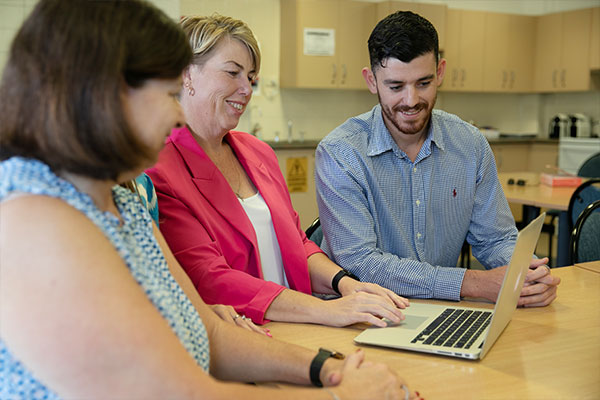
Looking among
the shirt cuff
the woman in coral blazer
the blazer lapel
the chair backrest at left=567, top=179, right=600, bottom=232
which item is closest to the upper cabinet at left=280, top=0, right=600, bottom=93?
the chair backrest at left=567, top=179, right=600, bottom=232

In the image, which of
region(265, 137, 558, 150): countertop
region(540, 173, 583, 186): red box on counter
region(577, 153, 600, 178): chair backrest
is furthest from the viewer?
region(265, 137, 558, 150): countertop

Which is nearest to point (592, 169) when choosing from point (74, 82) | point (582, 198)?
point (582, 198)

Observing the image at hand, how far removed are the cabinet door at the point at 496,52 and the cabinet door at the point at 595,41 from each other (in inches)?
36.1

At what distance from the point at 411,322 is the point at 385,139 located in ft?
2.61

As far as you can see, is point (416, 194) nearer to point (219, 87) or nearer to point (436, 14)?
point (219, 87)

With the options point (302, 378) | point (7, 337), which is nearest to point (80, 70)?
point (7, 337)

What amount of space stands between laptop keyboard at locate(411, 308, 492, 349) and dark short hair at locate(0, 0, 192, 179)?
30.9 inches

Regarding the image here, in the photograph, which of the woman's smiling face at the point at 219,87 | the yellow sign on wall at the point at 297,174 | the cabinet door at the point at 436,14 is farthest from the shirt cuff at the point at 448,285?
the cabinet door at the point at 436,14

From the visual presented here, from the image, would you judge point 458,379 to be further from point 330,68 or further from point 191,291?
point 330,68

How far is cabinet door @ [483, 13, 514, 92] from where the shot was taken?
24.6ft

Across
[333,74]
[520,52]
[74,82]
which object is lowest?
[74,82]

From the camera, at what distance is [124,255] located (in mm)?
994

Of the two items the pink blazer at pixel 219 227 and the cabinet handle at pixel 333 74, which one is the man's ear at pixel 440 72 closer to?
the pink blazer at pixel 219 227

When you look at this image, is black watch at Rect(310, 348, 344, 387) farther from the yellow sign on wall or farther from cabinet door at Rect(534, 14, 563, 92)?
cabinet door at Rect(534, 14, 563, 92)
